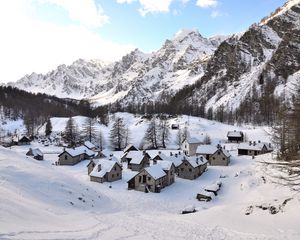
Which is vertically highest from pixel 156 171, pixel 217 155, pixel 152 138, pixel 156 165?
pixel 152 138

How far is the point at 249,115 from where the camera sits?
168500 mm

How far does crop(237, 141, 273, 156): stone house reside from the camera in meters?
78.4

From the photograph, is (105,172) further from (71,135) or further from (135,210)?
(71,135)

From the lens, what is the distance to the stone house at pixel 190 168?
60578 millimetres

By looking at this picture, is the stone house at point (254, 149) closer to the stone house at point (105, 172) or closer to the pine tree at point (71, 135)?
the stone house at point (105, 172)

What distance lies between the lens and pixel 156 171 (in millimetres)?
54219

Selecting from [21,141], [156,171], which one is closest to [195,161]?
[156,171]

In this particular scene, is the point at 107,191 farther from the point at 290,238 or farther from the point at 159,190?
the point at 290,238

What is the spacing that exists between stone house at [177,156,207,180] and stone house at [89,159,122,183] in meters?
12.2

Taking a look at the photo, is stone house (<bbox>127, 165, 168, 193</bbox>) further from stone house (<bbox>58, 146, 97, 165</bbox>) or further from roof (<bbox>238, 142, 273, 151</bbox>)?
roof (<bbox>238, 142, 273, 151</bbox>)

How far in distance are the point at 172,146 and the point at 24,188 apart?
71793 millimetres

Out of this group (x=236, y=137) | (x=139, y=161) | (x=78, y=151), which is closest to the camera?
(x=139, y=161)

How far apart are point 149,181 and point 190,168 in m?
11.2

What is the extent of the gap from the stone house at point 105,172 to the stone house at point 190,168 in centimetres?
1225
